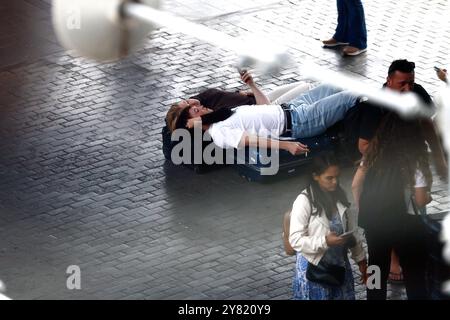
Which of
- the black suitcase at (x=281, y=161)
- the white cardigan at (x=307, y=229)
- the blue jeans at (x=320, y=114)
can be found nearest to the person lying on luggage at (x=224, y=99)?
the black suitcase at (x=281, y=161)

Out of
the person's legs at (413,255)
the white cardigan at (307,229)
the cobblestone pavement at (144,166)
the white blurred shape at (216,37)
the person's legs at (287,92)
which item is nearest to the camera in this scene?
the white blurred shape at (216,37)

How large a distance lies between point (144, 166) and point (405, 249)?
356 cm

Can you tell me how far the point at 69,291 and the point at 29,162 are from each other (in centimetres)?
253

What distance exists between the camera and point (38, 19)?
14430 millimetres

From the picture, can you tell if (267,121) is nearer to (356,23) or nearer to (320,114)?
(320,114)

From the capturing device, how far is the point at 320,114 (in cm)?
1020

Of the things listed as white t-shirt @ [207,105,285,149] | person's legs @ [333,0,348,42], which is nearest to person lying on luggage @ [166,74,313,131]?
white t-shirt @ [207,105,285,149]

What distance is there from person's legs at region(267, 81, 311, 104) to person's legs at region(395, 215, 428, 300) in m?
3.32

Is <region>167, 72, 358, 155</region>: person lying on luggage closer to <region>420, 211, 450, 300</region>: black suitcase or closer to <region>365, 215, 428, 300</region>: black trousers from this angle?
<region>365, 215, 428, 300</region>: black trousers

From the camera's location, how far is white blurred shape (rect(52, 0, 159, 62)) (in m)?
3.00

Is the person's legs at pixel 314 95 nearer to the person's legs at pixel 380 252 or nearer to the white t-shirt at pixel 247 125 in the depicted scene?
the white t-shirt at pixel 247 125

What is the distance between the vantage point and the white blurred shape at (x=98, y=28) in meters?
3.00

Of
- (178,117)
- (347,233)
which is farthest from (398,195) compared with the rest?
(178,117)
